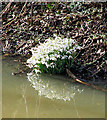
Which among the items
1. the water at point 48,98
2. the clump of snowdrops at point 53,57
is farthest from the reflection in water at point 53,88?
the clump of snowdrops at point 53,57

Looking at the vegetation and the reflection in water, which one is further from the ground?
the vegetation

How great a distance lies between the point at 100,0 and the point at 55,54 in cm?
217

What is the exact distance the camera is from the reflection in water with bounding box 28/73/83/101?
3.73m

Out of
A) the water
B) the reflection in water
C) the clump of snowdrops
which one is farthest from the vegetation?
the water

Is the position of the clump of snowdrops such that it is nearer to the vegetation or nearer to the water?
the vegetation

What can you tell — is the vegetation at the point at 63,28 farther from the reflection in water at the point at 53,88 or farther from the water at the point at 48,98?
the water at the point at 48,98

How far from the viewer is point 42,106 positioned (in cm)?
329

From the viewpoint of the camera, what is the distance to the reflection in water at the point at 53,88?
373 cm

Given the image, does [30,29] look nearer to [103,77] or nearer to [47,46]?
[47,46]

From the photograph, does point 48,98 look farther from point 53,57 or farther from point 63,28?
point 63,28

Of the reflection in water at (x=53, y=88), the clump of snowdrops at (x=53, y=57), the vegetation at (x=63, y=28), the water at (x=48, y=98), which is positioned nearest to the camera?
the water at (x=48, y=98)

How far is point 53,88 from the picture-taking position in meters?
4.00

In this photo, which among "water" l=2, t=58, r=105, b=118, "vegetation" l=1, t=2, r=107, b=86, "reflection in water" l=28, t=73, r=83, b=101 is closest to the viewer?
"water" l=2, t=58, r=105, b=118

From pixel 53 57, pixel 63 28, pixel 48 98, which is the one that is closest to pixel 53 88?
pixel 48 98
